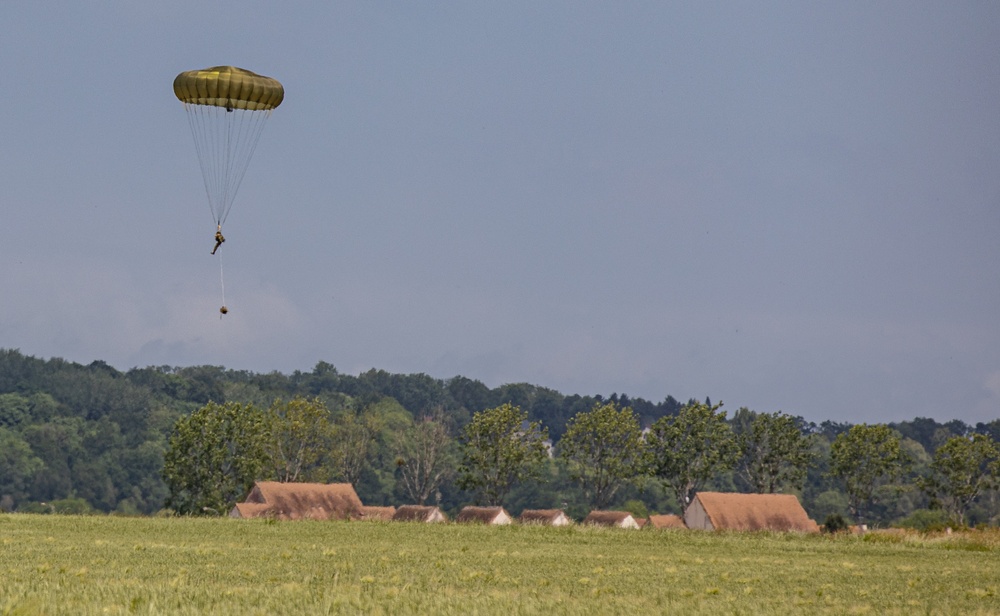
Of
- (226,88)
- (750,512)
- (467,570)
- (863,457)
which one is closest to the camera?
(467,570)

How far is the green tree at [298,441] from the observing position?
132m

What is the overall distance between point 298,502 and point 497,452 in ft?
85.0

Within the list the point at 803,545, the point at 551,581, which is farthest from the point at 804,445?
the point at 551,581

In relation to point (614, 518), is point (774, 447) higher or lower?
higher

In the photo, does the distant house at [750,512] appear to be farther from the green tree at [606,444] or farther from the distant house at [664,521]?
the distant house at [664,521]

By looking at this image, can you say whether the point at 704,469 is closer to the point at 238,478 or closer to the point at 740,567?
the point at 238,478

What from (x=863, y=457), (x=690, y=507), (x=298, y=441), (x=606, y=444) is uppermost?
(x=298, y=441)

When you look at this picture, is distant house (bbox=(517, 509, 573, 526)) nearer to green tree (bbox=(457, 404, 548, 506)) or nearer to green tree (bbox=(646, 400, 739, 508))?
green tree (bbox=(457, 404, 548, 506))

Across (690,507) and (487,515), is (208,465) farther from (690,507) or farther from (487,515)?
(690,507)

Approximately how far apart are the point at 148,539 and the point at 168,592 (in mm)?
22645

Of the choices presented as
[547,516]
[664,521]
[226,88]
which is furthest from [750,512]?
[226,88]

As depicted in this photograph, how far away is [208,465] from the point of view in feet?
389

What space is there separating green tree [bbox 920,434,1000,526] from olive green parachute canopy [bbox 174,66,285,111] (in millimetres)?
87636

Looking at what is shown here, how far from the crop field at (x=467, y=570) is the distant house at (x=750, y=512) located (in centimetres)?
3781
